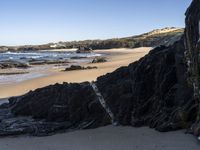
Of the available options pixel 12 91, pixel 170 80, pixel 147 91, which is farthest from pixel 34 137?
pixel 12 91

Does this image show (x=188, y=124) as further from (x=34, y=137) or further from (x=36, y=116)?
(x=36, y=116)

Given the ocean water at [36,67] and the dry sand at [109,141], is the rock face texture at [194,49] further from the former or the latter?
the ocean water at [36,67]

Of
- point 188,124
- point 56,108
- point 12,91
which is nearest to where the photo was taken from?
point 188,124

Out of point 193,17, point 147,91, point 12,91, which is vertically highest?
point 193,17

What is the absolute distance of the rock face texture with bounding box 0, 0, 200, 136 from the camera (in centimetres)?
945

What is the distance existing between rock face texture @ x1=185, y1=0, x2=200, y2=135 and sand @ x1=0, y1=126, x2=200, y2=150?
566 millimetres

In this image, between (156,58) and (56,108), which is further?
(56,108)

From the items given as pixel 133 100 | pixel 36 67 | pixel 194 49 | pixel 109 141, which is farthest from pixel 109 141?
pixel 36 67

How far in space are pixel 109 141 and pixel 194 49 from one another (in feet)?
9.75

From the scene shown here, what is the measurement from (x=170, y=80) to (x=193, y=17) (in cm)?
196

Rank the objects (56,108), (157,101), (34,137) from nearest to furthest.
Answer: (157,101), (34,137), (56,108)

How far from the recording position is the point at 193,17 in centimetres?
943

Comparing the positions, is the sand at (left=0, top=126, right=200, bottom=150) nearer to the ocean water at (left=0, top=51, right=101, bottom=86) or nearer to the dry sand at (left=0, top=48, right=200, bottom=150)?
the dry sand at (left=0, top=48, right=200, bottom=150)

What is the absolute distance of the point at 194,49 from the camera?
912 cm
